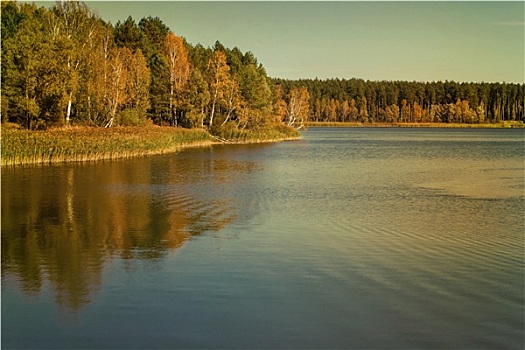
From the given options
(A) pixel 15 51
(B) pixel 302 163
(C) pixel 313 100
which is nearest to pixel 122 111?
(A) pixel 15 51

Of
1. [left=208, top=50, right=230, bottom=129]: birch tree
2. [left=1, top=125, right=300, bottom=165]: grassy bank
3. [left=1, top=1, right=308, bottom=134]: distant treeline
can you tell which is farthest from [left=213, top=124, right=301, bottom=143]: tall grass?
[left=1, top=125, right=300, bottom=165]: grassy bank

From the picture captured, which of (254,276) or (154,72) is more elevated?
(154,72)

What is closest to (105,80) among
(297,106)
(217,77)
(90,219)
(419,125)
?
(217,77)

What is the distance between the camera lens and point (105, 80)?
153 ft

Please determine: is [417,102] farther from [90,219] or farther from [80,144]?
[90,219]

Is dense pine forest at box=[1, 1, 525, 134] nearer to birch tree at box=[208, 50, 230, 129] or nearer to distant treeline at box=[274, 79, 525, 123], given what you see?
birch tree at box=[208, 50, 230, 129]

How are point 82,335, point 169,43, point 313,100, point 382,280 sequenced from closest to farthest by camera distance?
point 82,335 → point 382,280 → point 169,43 → point 313,100

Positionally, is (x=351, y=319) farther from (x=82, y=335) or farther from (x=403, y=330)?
(x=82, y=335)

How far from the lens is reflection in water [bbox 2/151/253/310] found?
11.4 metres

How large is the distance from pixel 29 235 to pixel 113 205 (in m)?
5.23

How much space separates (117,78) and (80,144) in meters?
14.0

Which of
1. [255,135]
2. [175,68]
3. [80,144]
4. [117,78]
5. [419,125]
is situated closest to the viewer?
[80,144]

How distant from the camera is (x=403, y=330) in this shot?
27.5ft

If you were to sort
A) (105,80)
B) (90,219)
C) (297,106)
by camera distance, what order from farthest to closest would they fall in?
(297,106), (105,80), (90,219)
